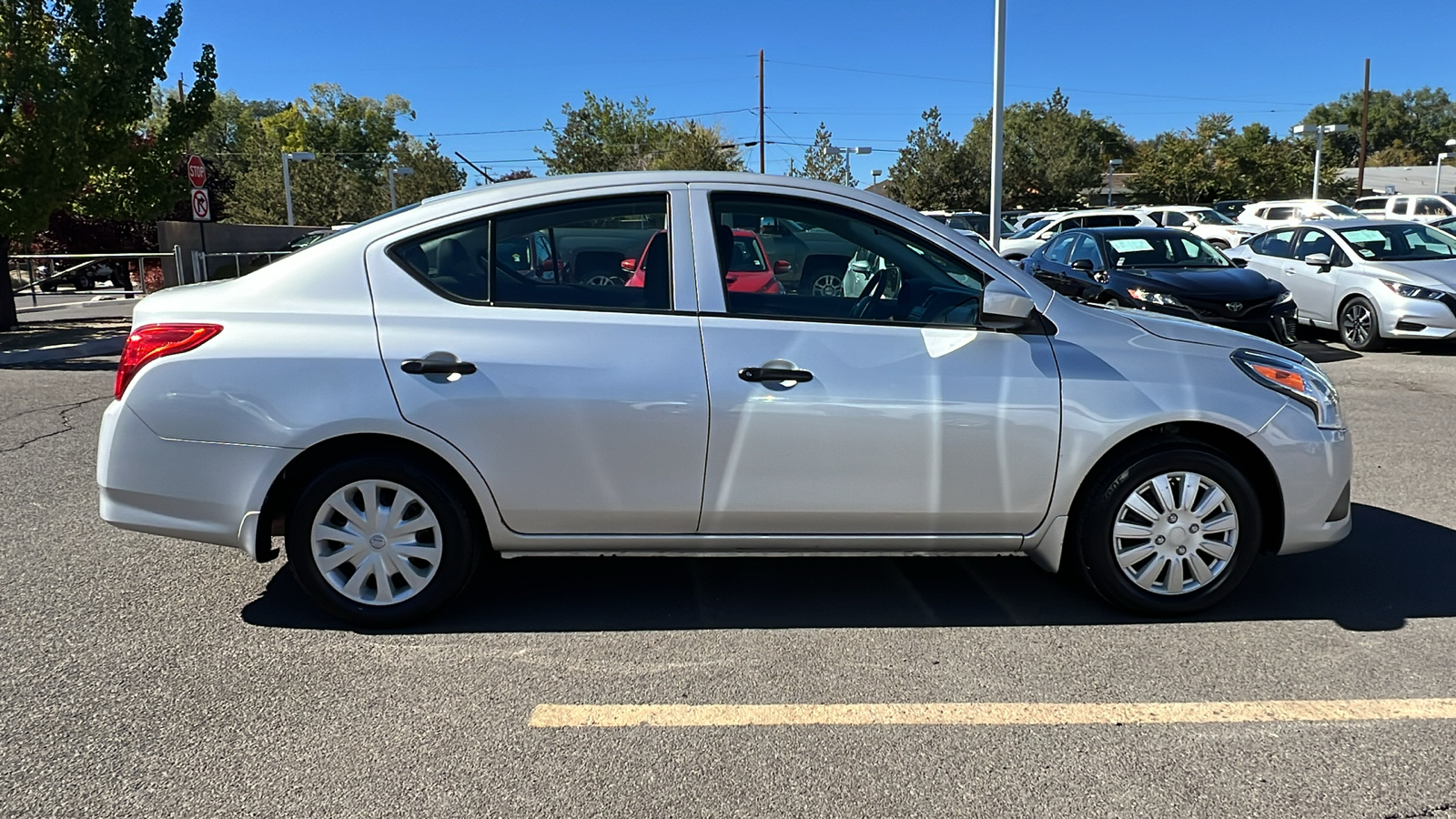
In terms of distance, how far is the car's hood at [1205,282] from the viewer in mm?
10703

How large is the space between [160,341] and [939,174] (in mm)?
45544

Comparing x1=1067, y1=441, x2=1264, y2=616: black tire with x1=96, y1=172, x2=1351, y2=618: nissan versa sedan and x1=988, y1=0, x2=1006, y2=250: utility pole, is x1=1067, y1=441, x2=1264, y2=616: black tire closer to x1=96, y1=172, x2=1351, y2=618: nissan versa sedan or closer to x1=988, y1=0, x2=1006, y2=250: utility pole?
x1=96, y1=172, x2=1351, y2=618: nissan versa sedan

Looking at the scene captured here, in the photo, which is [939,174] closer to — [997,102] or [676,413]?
[997,102]

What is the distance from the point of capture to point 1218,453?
3.95m

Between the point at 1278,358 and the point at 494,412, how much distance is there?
3048 millimetres

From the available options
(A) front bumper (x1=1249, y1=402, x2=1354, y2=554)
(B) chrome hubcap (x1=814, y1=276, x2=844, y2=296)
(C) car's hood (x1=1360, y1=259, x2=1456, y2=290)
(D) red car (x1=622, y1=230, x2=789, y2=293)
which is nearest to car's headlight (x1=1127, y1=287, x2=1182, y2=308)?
(C) car's hood (x1=1360, y1=259, x2=1456, y2=290)

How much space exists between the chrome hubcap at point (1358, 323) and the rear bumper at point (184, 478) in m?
12.2

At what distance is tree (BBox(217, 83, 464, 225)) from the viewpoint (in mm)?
46125

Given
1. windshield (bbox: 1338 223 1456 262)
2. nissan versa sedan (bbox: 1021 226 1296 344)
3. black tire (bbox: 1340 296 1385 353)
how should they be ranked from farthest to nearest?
1. windshield (bbox: 1338 223 1456 262)
2. black tire (bbox: 1340 296 1385 353)
3. nissan versa sedan (bbox: 1021 226 1296 344)

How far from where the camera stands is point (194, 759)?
3.00 m

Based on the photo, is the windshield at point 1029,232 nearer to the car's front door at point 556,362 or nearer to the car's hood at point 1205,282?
the car's hood at point 1205,282

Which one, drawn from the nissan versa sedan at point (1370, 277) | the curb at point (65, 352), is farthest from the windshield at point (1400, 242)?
the curb at point (65, 352)

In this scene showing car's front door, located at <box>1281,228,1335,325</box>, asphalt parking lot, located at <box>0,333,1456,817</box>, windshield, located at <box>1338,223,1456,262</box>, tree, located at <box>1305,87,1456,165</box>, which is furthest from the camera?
tree, located at <box>1305,87,1456,165</box>

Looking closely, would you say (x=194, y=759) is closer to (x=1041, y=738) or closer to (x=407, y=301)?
(x=407, y=301)
